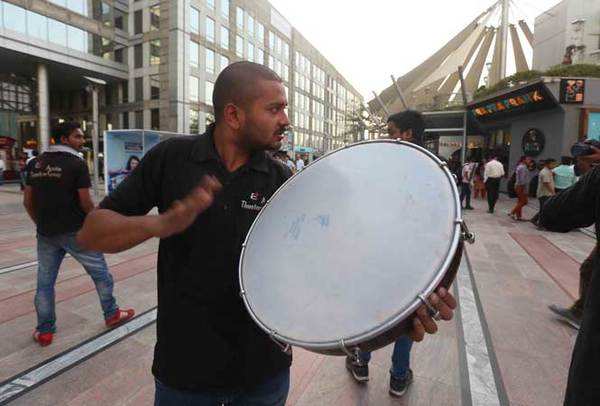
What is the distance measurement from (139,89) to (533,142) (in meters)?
30.4

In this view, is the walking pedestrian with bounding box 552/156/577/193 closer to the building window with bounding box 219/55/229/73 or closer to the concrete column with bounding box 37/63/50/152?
the concrete column with bounding box 37/63/50/152

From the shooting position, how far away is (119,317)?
348 cm

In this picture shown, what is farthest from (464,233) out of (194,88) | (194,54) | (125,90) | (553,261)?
(125,90)

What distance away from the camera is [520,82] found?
15.3 m

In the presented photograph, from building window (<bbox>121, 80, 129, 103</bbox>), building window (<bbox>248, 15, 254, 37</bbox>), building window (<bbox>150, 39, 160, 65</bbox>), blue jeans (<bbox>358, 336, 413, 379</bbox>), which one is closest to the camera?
blue jeans (<bbox>358, 336, 413, 379</bbox>)

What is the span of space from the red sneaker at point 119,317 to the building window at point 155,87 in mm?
31724

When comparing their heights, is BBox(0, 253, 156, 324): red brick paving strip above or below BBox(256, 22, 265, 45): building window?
below

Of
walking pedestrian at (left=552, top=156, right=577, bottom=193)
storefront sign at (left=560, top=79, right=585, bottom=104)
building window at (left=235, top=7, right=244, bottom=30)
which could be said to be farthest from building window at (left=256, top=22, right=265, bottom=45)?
walking pedestrian at (left=552, top=156, right=577, bottom=193)

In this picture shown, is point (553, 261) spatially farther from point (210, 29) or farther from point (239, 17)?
point (239, 17)

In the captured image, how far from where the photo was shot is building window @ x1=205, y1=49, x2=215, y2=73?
3406 centimetres

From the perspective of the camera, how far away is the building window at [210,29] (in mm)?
33906

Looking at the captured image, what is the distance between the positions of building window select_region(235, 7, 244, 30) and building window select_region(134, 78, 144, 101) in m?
12.2

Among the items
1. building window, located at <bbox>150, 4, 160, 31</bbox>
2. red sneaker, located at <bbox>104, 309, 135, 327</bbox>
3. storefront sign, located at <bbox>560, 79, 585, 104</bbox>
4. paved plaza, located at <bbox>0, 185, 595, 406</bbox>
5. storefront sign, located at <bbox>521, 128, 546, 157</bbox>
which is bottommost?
paved plaza, located at <bbox>0, 185, 595, 406</bbox>

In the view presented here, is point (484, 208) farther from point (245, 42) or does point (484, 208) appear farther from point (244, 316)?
point (245, 42)
